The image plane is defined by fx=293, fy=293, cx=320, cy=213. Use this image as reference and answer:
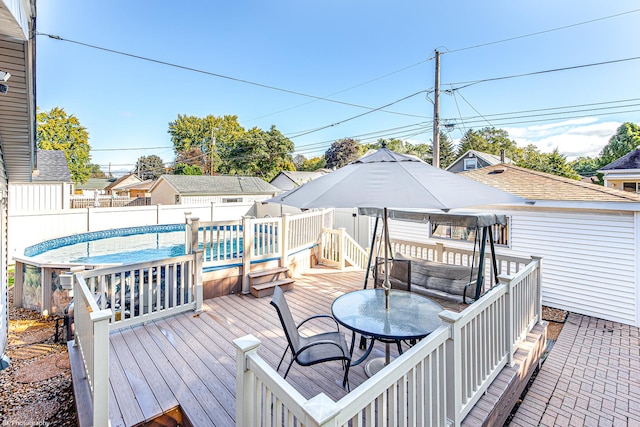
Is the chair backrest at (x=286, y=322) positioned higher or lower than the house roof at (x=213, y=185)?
lower

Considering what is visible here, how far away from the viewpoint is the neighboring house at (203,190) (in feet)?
62.6

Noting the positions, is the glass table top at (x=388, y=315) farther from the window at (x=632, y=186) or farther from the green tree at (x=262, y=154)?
the green tree at (x=262, y=154)

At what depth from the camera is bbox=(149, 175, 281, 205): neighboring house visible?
19.1 meters

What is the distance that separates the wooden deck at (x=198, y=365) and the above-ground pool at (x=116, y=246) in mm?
5091

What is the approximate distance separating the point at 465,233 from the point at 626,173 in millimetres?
15324

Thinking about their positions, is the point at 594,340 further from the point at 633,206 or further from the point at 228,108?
the point at 228,108

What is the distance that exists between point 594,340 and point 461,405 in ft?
15.9

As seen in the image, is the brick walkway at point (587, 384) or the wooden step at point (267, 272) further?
the wooden step at point (267, 272)

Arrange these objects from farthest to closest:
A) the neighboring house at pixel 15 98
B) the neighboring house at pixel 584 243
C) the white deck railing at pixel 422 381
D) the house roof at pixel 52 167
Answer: the house roof at pixel 52 167, the neighboring house at pixel 584 243, the neighboring house at pixel 15 98, the white deck railing at pixel 422 381

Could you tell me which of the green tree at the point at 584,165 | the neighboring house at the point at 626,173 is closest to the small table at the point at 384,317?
the neighboring house at the point at 626,173

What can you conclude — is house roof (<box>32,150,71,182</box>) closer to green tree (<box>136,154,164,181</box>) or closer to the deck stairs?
the deck stairs

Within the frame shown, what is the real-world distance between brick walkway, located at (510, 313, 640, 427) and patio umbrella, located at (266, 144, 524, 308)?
2249 mm

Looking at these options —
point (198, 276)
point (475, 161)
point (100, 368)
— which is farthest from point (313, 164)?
point (100, 368)

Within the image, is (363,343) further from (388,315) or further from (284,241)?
(284,241)
